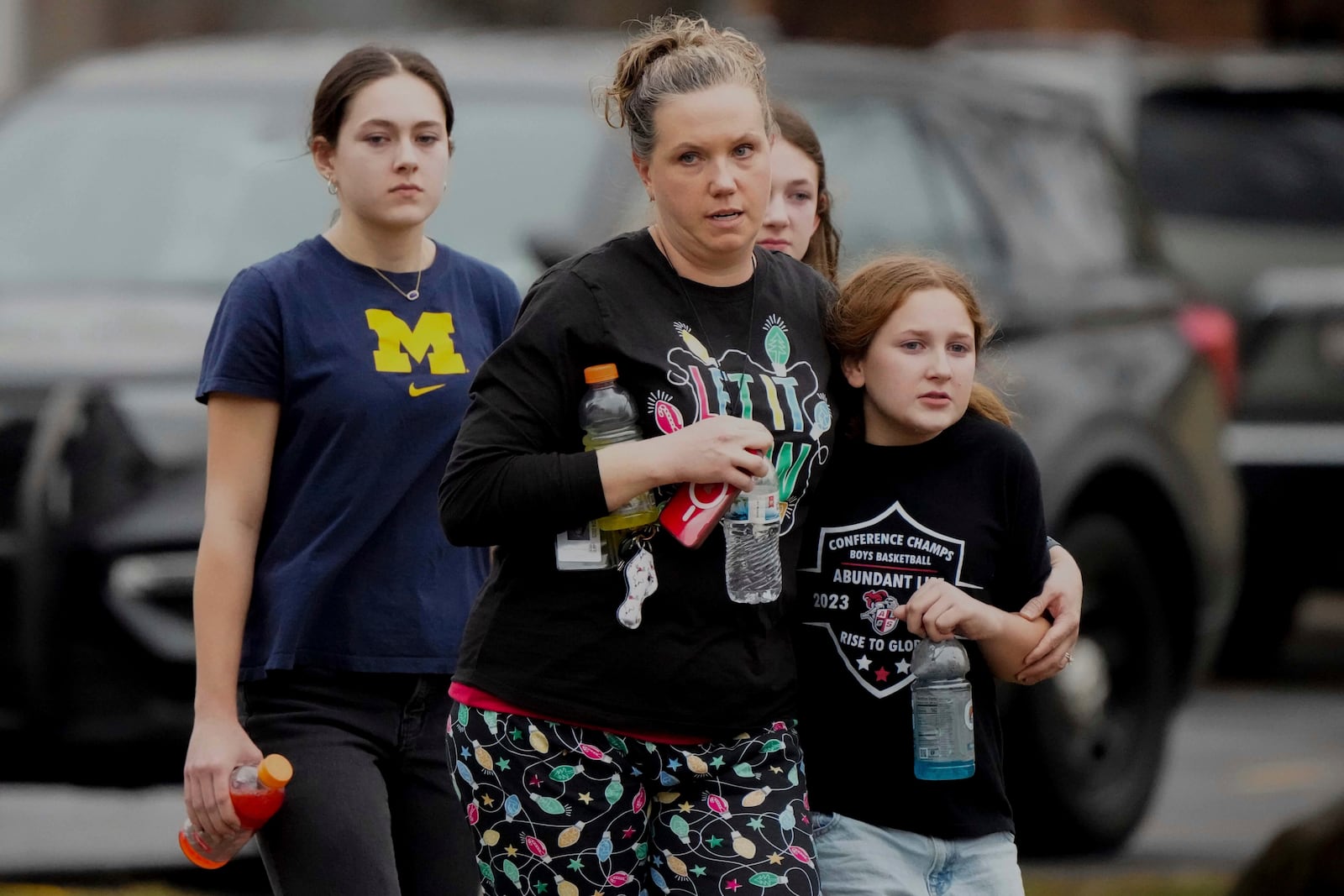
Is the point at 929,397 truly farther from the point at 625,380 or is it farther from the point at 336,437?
the point at 336,437

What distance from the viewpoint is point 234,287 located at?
378cm

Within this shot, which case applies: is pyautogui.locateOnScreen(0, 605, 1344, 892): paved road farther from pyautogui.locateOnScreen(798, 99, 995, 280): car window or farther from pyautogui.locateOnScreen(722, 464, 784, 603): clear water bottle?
pyautogui.locateOnScreen(722, 464, 784, 603): clear water bottle

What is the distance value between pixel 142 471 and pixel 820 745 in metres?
2.57

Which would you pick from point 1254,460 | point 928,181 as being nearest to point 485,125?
point 928,181

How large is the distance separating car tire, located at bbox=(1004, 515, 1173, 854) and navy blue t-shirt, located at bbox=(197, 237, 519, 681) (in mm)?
3117

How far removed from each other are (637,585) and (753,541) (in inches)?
6.9

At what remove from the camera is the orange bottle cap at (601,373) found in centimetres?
331

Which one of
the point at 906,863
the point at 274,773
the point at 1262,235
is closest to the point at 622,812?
the point at 906,863

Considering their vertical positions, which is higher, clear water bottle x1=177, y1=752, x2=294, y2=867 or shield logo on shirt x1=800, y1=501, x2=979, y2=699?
shield logo on shirt x1=800, y1=501, x2=979, y2=699

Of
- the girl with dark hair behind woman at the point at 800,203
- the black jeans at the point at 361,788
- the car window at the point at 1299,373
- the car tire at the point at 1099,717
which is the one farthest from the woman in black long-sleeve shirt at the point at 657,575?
the car window at the point at 1299,373

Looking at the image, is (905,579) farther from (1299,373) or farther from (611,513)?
(1299,373)

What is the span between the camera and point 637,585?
331 cm

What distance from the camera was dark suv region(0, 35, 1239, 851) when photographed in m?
5.64

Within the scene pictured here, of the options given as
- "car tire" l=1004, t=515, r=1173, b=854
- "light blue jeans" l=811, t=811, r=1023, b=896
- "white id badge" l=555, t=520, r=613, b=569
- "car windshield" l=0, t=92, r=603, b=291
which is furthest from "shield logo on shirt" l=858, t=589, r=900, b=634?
"car tire" l=1004, t=515, r=1173, b=854
